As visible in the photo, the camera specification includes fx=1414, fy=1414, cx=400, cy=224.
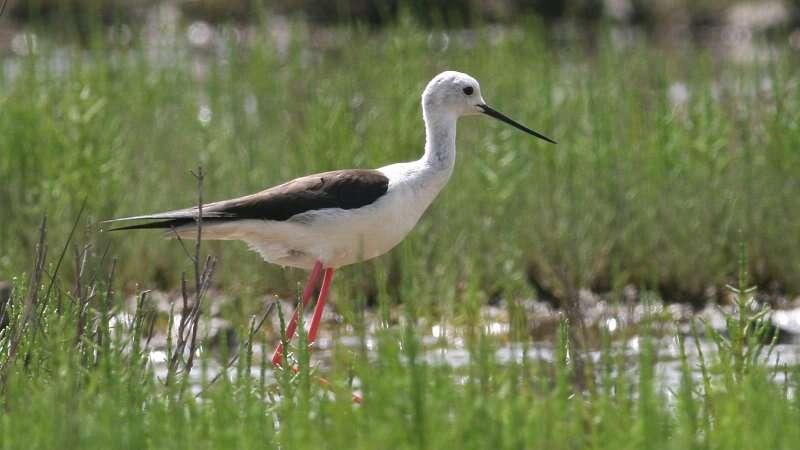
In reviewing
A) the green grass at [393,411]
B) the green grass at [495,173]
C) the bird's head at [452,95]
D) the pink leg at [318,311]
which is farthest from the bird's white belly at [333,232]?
the green grass at [393,411]

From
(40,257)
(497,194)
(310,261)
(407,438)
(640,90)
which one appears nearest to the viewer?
(407,438)

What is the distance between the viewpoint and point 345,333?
6.36 meters

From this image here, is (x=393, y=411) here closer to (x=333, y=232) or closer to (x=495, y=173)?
(x=333, y=232)

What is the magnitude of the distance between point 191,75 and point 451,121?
11.3ft

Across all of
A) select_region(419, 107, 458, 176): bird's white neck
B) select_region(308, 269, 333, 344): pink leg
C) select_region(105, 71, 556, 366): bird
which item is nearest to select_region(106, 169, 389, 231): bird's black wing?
select_region(105, 71, 556, 366): bird

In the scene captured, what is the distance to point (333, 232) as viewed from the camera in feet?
18.3

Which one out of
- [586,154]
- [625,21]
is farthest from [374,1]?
[586,154]

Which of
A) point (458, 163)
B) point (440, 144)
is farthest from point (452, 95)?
point (458, 163)

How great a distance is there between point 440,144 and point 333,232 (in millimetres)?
634

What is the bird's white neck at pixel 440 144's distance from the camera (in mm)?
5785

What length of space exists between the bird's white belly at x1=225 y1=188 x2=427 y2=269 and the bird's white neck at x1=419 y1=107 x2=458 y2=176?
0.23 metres

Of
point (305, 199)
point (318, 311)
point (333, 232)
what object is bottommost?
point (318, 311)

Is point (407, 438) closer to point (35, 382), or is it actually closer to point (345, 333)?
point (35, 382)

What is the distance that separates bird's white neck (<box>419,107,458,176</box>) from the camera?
5.79m
